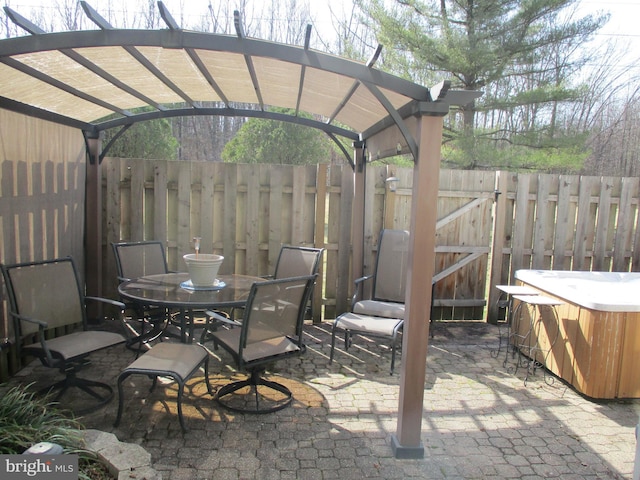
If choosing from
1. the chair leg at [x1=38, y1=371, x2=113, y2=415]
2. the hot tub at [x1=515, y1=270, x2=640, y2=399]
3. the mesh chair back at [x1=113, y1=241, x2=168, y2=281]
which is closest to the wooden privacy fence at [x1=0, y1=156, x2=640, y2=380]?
the mesh chair back at [x1=113, y1=241, x2=168, y2=281]

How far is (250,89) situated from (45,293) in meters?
2.24

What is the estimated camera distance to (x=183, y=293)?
360 cm

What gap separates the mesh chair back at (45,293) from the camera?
10.2 ft

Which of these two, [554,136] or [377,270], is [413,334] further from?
[554,136]

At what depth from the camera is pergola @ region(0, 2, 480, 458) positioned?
2480 mm

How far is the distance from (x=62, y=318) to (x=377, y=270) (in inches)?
116

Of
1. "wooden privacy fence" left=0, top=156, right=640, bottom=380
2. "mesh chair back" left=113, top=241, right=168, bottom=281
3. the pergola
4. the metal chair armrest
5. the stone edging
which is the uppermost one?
the pergola

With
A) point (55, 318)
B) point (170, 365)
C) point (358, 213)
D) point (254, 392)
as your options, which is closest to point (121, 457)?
point (170, 365)

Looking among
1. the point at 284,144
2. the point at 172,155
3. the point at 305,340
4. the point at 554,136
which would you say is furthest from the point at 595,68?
the point at 305,340

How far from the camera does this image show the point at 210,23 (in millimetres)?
12789

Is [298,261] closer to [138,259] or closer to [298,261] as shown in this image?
[298,261]

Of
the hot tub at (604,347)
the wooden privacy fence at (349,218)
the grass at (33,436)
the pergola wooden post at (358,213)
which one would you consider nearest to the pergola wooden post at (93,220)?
the wooden privacy fence at (349,218)

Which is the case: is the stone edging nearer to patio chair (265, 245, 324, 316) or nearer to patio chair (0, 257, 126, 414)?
patio chair (0, 257, 126, 414)

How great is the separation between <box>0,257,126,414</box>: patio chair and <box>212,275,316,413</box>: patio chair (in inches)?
33.1
